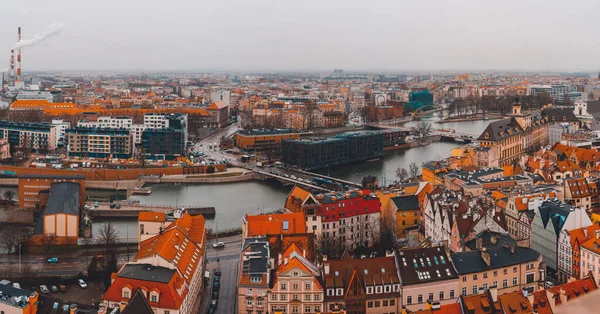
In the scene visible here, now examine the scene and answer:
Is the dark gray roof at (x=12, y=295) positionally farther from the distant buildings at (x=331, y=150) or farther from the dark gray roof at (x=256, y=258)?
the distant buildings at (x=331, y=150)

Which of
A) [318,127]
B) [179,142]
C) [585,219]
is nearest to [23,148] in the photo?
[179,142]

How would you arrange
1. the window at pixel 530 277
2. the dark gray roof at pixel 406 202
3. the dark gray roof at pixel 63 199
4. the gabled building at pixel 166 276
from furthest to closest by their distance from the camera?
the dark gray roof at pixel 63 199 → the dark gray roof at pixel 406 202 → the window at pixel 530 277 → the gabled building at pixel 166 276

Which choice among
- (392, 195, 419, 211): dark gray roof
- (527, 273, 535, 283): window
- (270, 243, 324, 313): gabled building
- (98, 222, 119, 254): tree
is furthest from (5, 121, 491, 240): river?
(527, 273, 535, 283): window

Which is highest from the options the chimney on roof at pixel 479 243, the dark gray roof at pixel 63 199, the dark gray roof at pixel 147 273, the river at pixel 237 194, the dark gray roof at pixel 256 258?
the chimney on roof at pixel 479 243

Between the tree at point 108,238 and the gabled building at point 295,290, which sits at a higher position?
the gabled building at point 295,290

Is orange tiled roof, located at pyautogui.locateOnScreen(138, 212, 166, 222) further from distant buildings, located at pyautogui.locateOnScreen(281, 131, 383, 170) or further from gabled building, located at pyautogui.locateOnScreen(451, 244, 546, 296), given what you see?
distant buildings, located at pyautogui.locateOnScreen(281, 131, 383, 170)

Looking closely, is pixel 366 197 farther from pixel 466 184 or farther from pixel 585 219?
pixel 585 219

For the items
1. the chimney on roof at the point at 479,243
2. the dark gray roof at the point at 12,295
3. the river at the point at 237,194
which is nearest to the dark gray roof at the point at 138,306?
the dark gray roof at the point at 12,295
